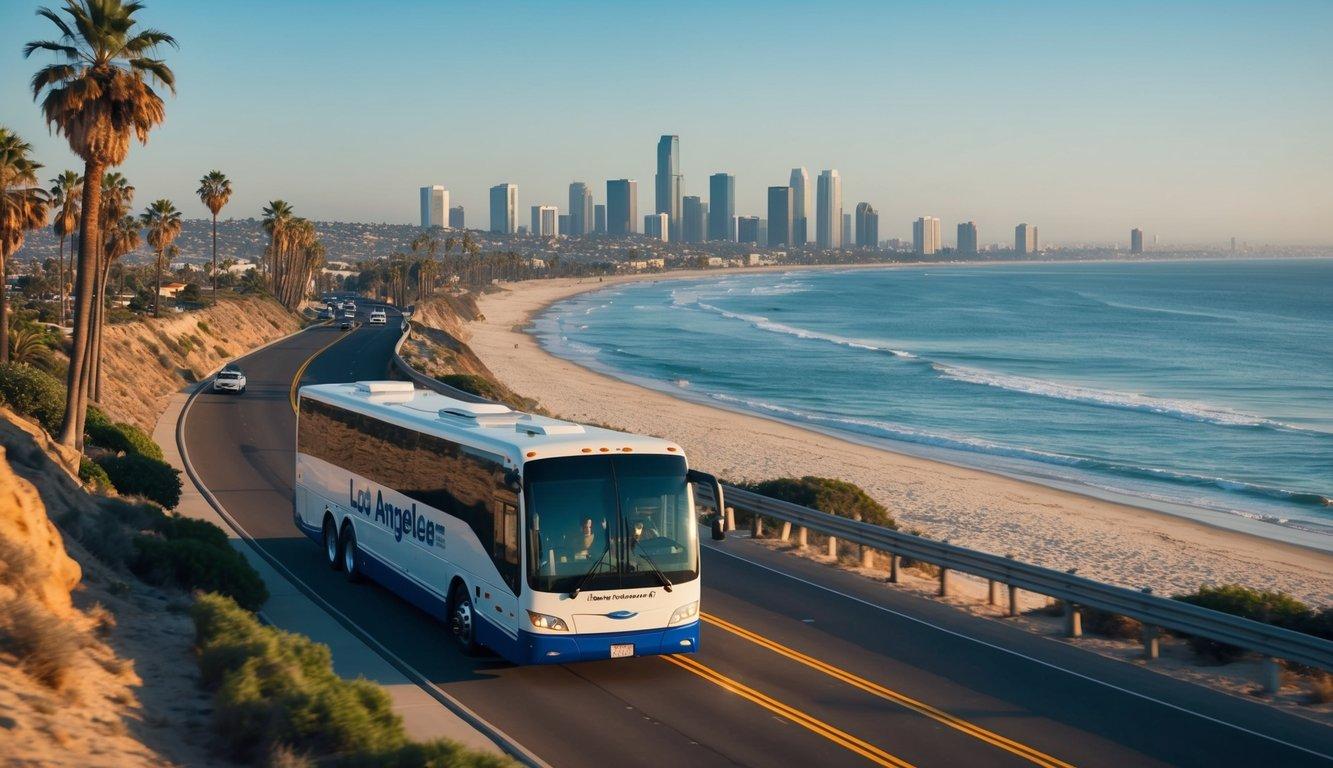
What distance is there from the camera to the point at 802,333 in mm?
114062

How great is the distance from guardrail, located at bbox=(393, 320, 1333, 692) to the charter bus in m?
5.30

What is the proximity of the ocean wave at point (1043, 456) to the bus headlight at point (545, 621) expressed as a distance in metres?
33.2

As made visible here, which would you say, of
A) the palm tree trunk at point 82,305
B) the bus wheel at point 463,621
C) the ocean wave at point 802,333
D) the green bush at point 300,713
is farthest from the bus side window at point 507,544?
the ocean wave at point 802,333

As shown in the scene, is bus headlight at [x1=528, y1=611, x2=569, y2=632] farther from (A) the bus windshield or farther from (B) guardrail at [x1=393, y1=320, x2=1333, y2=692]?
(B) guardrail at [x1=393, y1=320, x2=1333, y2=692]

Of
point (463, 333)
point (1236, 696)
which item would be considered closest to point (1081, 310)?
point (463, 333)

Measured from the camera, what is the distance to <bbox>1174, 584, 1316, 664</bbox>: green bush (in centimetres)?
1569

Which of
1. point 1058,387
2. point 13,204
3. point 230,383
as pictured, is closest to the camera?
point 13,204

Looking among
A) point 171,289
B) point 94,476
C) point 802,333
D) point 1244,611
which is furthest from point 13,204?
point 802,333

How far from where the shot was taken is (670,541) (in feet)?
46.3

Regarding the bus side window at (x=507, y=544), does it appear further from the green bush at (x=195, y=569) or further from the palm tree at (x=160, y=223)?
the palm tree at (x=160, y=223)

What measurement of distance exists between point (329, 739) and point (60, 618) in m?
2.84

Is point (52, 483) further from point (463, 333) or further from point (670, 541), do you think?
point (463, 333)

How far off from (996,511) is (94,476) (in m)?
25.2

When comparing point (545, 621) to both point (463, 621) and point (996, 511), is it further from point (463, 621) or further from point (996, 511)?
point (996, 511)
